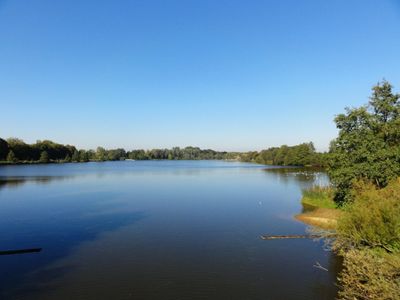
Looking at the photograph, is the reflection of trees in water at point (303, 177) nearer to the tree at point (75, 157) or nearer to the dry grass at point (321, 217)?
the dry grass at point (321, 217)

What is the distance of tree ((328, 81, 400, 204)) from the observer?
33219 mm

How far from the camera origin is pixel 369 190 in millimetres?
22062

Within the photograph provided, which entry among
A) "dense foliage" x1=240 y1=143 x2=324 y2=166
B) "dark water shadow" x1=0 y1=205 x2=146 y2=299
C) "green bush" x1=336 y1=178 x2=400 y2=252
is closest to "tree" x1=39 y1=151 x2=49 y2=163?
"dense foliage" x1=240 y1=143 x2=324 y2=166

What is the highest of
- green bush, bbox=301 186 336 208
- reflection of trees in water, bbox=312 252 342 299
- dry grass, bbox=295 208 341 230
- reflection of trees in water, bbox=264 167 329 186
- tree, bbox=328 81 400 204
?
tree, bbox=328 81 400 204

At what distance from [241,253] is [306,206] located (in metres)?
22.8

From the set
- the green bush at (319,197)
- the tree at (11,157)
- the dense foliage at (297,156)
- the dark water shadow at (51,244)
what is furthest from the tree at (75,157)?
the green bush at (319,197)

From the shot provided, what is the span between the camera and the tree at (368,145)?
33219 mm

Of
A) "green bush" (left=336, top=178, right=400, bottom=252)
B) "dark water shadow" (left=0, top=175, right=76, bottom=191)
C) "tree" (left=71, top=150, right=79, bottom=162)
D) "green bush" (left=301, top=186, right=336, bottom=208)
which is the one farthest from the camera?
"tree" (left=71, top=150, right=79, bottom=162)

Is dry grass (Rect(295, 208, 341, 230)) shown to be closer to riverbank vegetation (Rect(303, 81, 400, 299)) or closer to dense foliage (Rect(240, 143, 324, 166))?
riverbank vegetation (Rect(303, 81, 400, 299))

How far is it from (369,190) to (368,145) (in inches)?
566

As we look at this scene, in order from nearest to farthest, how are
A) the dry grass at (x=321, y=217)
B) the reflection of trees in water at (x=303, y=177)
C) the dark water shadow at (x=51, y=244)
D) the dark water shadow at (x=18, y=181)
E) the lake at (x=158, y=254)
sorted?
the lake at (x=158, y=254) < the dark water shadow at (x=51, y=244) < the dry grass at (x=321, y=217) < the dark water shadow at (x=18, y=181) < the reflection of trees in water at (x=303, y=177)

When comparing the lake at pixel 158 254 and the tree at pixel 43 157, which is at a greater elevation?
the tree at pixel 43 157

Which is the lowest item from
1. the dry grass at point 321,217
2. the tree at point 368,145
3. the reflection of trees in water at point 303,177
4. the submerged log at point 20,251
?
the submerged log at point 20,251

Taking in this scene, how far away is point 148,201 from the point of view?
153 feet
